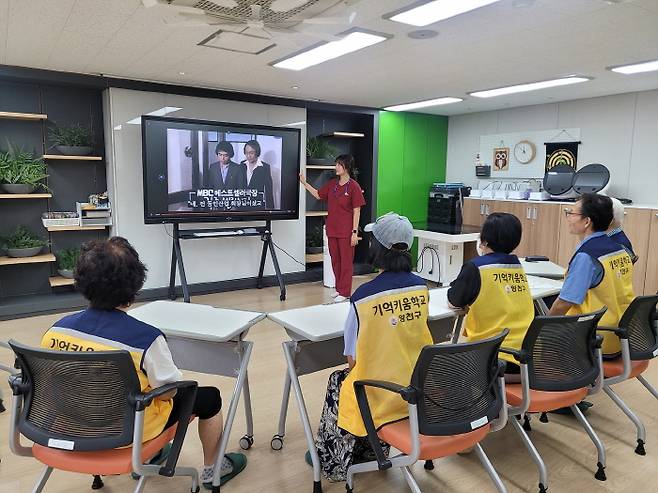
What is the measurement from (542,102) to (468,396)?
18.7 ft

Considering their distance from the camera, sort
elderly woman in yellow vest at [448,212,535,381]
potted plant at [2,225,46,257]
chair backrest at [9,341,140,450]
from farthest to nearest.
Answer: potted plant at [2,225,46,257]
elderly woman in yellow vest at [448,212,535,381]
chair backrest at [9,341,140,450]

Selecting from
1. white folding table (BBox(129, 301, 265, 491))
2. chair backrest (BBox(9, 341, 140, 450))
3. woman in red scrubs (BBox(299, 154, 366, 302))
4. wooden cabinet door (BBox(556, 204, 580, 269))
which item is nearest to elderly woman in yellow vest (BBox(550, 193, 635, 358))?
white folding table (BBox(129, 301, 265, 491))

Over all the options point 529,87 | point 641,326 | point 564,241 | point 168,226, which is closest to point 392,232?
point 641,326

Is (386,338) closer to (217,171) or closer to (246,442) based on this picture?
(246,442)

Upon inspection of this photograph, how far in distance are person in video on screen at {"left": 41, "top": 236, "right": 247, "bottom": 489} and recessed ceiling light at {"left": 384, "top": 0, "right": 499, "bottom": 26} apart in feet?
6.87

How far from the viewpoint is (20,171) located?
4.76 m

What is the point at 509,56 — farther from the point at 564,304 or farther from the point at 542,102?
the point at 542,102

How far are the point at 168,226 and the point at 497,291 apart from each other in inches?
162

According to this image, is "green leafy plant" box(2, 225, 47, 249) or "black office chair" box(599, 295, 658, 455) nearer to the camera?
"black office chair" box(599, 295, 658, 455)

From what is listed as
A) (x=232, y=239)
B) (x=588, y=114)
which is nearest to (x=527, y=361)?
(x=232, y=239)

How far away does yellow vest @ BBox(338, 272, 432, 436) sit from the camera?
186 centimetres

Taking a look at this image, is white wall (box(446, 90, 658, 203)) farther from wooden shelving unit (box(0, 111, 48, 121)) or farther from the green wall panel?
wooden shelving unit (box(0, 111, 48, 121))

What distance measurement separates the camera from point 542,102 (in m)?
6.41

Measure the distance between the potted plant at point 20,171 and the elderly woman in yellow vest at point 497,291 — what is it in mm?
4396
